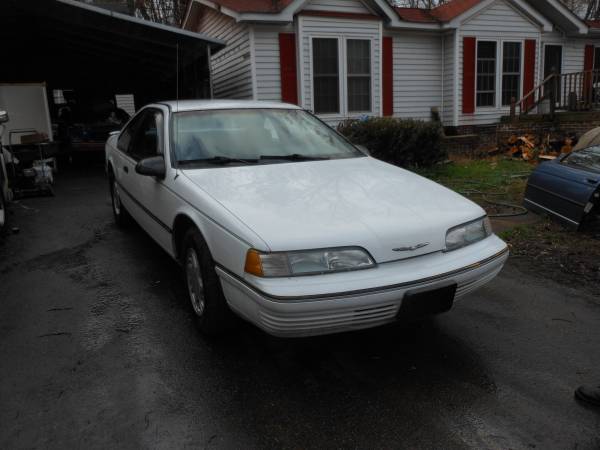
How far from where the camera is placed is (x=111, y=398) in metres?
2.73

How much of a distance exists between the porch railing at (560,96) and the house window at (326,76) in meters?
5.11

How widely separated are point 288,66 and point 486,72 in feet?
20.1

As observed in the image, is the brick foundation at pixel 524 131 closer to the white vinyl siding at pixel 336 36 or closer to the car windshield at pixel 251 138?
the white vinyl siding at pixel 336 36

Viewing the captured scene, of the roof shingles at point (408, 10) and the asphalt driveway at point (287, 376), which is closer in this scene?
the asphalt driveway at point (287, 376)

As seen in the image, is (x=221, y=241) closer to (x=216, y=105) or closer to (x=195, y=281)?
(x=195, y=281)

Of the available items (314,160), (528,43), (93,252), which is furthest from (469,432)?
(528,43)

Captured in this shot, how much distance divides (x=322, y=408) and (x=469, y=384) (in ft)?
2.82

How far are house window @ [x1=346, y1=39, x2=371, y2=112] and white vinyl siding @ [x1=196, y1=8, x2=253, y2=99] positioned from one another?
256 cm

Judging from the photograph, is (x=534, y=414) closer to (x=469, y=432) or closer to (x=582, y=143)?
(x=469, y=432)

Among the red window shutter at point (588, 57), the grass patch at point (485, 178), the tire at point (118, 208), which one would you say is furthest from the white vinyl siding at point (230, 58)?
the red window shutter at point (588, 57)

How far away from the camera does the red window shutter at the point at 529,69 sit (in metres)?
14.9

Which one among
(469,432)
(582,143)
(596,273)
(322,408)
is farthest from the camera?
(582,143)

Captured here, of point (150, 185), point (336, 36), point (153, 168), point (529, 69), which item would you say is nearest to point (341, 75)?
point (336, 36)

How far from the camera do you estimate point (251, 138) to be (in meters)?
4.17
